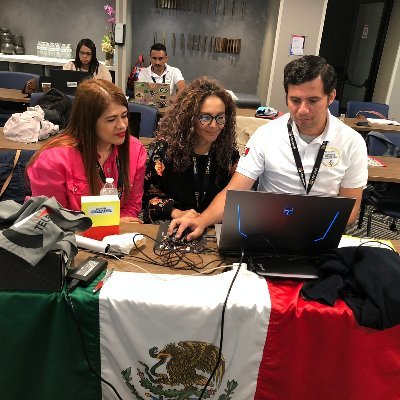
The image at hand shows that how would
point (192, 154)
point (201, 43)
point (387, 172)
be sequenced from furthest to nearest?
point (201, 43)
point (387, 172)
point (192, 154)

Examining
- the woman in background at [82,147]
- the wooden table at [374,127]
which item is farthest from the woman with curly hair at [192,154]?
the wooden table at [374,127]

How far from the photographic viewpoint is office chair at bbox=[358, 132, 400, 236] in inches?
117

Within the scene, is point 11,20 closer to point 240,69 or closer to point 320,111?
point 240,69

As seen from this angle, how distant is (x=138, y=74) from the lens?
189 inches

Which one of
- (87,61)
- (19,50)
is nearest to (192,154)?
(87,61)

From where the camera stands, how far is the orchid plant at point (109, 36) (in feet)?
19.6

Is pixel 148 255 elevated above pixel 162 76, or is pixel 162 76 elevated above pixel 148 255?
pixel 162 76

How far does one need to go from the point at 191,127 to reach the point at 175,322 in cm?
105

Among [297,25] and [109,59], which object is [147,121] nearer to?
[109,59]

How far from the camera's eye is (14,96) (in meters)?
4.27

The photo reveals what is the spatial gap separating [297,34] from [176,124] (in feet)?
14.9

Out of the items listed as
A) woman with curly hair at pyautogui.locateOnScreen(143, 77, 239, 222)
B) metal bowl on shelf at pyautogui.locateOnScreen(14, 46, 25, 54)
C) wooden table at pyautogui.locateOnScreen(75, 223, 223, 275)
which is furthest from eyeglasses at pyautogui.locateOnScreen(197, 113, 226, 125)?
metal bowl on shelf at pyautogui.locateOnScreen(14, 46, 25, 54)

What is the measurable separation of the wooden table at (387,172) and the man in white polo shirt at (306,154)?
2.90ft

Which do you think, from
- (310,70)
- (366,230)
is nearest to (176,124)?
(310,70)
